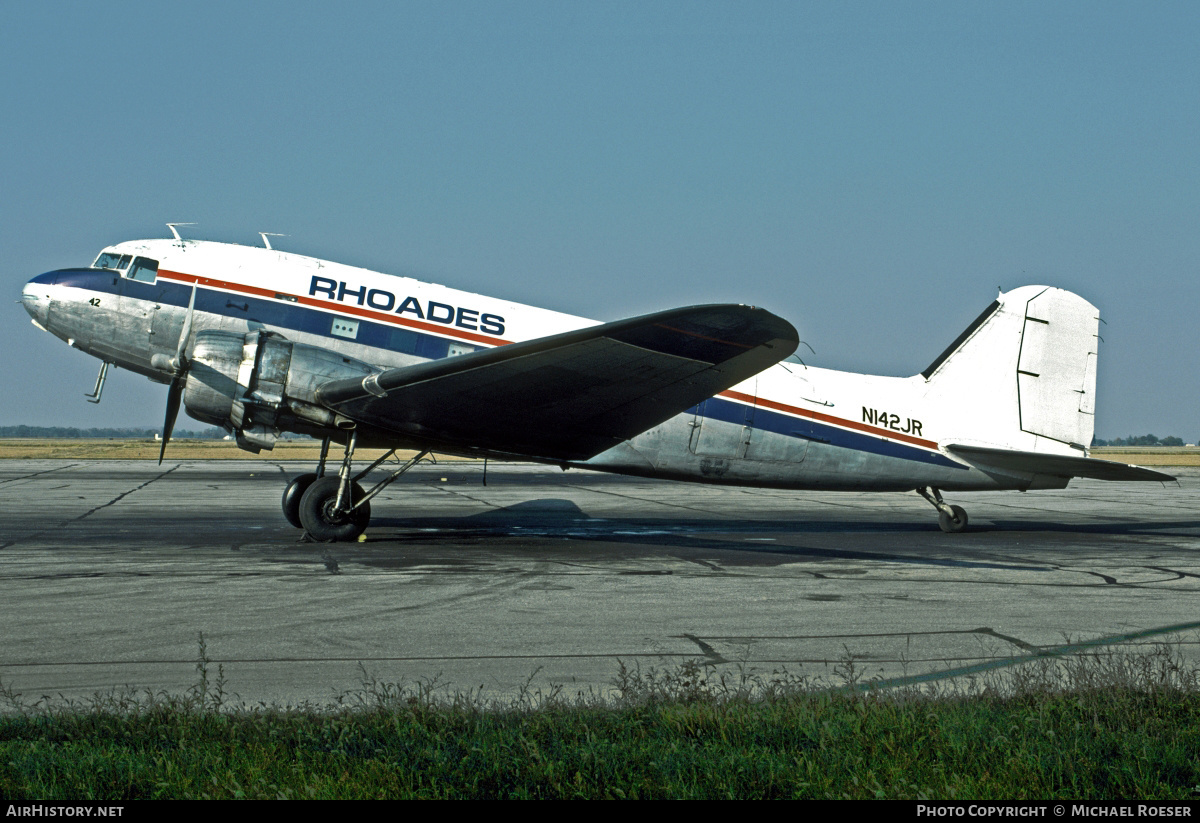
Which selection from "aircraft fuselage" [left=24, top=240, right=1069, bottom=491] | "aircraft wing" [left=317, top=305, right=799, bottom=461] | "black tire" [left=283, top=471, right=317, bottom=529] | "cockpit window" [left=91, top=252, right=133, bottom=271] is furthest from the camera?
"black tire" [left=283, top=471, right=317, bottom=529]

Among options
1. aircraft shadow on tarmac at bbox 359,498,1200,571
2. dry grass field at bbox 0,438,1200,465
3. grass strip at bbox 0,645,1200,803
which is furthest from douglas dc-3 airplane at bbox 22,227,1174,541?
dry grass field at bbox 0,438,1200,465

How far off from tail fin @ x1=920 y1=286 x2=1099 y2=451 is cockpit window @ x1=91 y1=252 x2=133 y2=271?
51.9 feet

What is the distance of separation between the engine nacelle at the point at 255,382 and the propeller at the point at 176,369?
0.21 metres

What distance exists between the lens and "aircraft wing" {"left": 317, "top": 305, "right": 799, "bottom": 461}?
40.6 ft

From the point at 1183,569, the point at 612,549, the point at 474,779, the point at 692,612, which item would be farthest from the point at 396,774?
the point at 1183,569

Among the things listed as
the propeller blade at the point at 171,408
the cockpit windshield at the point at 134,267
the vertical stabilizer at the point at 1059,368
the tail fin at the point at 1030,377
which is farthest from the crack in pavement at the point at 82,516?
the vertical stabilizer at the point at 1059,368

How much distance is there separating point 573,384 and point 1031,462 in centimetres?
1018

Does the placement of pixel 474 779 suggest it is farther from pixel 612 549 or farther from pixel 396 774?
pixel 612 549

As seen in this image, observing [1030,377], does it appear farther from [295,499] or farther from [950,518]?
[295,499]

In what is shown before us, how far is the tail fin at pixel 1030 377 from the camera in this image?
1953cm

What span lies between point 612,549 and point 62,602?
28.5 feet

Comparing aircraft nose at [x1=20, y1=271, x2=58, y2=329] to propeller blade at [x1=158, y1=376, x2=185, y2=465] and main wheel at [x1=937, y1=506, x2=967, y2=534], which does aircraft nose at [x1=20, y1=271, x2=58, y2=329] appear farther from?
main wheel at [x1=937, y1=506, x2=967, y2=534]

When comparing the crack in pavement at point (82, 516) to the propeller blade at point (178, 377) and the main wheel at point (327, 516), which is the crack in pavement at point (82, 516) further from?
the main wheel at point (327, 516)

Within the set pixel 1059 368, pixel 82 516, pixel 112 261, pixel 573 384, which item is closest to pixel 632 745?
pixel 573 384
